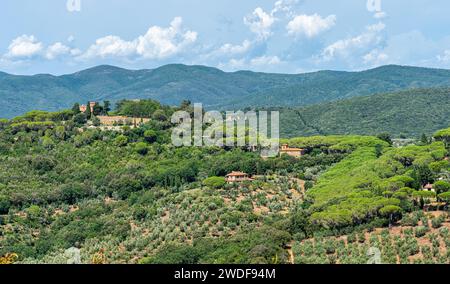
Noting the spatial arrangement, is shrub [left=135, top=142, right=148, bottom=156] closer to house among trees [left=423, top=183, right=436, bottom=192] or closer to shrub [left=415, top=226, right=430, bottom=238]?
house among trees [left=423, top=183, right=436, bottom=192]

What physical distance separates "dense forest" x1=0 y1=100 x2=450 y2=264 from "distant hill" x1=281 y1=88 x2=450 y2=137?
48785mm

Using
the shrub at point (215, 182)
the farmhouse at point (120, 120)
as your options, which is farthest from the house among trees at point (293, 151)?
the farmhouse at point (120, 120)

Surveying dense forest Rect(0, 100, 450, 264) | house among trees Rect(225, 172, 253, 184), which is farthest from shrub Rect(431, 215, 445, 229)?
house among trees Rect(225, 172, 253, 184)

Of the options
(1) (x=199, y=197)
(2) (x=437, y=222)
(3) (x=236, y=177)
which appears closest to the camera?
(2) (x=437, y=222)

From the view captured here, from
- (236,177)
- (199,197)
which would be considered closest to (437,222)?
(199,197)

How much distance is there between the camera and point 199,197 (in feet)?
143

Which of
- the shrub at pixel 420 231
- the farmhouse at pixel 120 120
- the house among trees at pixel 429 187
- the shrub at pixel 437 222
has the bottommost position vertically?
the shrub at pixel 420 231

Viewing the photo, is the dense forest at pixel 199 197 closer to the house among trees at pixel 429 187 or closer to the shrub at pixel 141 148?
the shrub at pixel 141 148

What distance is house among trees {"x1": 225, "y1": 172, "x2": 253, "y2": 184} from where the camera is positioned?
47925 millimetres

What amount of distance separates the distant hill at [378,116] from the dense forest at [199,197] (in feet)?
160

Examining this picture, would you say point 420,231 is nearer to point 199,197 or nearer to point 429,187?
point 429,187

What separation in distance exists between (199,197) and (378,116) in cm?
8083

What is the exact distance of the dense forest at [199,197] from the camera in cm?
3244
